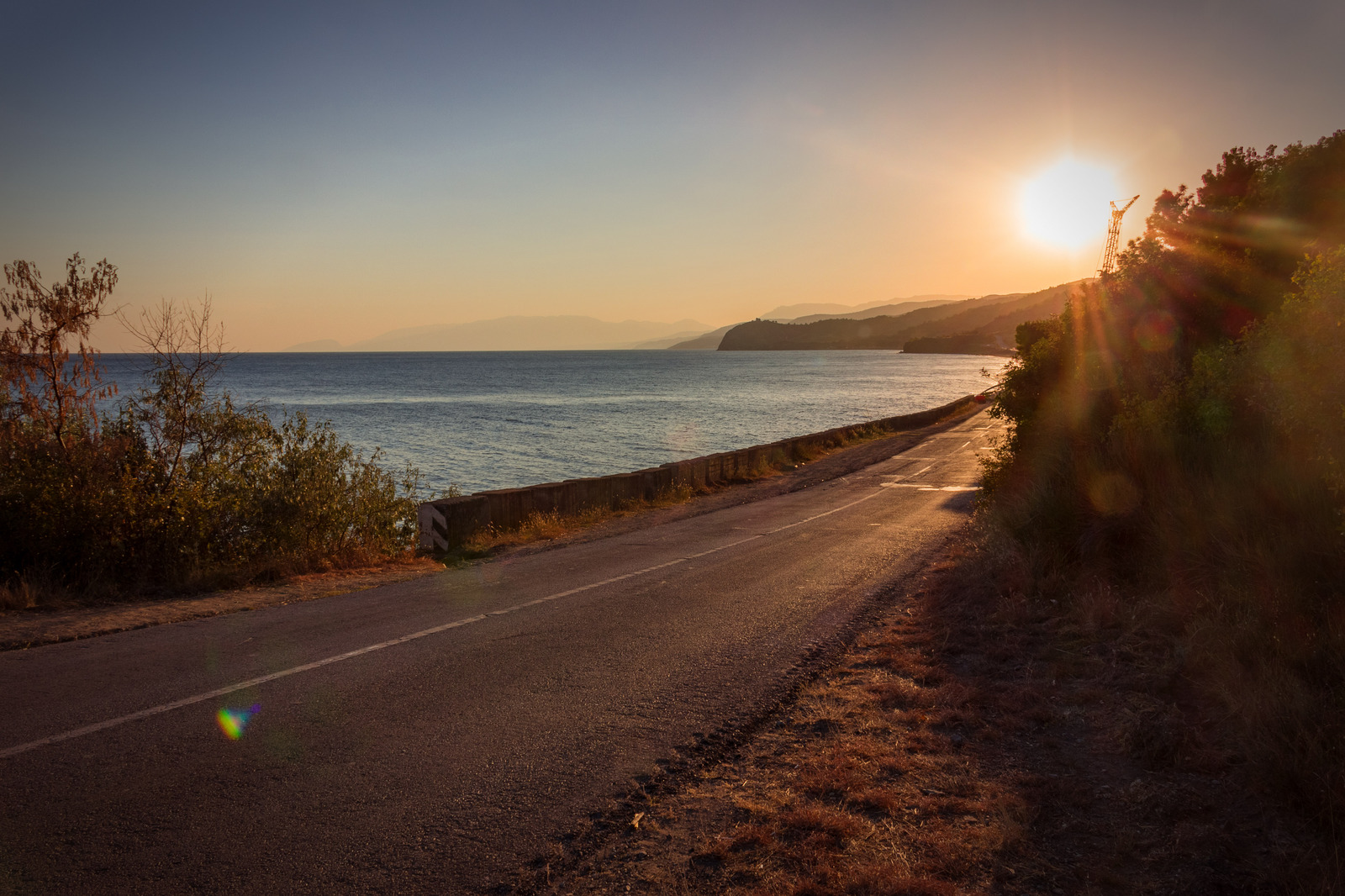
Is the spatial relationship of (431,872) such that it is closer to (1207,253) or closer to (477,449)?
(1207,253)

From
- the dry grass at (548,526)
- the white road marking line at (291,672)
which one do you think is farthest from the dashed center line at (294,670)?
the dry grass at (548,526)

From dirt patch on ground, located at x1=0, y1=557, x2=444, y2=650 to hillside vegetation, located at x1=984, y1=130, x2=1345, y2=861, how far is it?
330 inches

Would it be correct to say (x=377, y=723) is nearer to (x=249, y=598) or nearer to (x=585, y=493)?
(x=249, y=598)

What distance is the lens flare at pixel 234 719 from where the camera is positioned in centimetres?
521

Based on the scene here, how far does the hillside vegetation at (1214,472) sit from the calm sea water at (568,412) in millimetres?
12611

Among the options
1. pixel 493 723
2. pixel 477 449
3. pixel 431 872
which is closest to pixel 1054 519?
pixel 493 723

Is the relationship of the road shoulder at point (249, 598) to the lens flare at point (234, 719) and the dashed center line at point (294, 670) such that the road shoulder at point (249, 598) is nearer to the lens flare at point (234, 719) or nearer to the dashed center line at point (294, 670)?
the dashed center line at point (294, 670)

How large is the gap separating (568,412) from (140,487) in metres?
52.5

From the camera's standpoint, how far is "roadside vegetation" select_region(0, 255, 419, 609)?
972 cm

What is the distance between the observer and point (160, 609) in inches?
346

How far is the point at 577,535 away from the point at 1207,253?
450 inches

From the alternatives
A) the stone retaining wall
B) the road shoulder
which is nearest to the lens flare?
the road shoulder

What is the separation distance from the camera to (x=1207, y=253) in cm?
1184

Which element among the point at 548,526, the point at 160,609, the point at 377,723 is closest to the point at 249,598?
the point at 160,609
